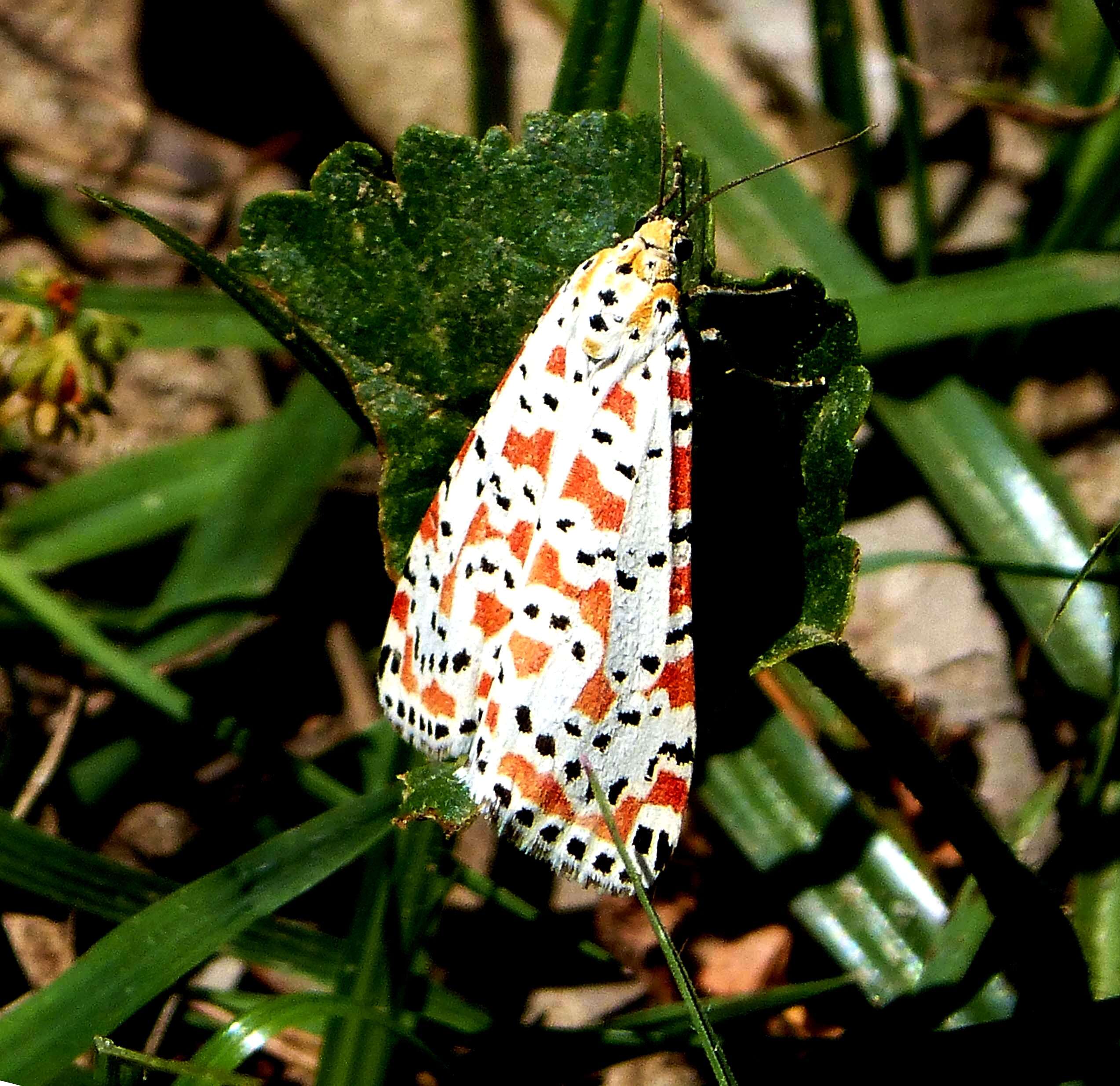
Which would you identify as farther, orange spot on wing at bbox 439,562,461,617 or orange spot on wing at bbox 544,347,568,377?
orange spot on wing at bbox 439,562,461,617

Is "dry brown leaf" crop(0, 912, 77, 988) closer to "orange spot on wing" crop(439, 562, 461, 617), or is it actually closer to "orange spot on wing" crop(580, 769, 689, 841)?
"orange spot on wing" crop(439, 562, 461, 617)

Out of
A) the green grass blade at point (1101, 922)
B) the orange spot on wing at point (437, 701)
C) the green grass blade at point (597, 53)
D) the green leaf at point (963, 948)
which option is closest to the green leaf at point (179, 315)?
the green grass blade at point (597, 53)

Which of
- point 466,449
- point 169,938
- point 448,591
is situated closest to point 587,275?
point 466,449

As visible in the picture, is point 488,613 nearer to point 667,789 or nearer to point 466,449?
point 466,449

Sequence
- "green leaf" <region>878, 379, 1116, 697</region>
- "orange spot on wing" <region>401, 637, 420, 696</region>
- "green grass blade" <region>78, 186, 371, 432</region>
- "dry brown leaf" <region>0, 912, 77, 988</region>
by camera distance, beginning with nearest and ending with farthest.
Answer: "green grass blade" <region>78, 186, 371, 432</region> < "orange spot on wing" <region>401, 637, 420, 696</region> < "dry brown leaf" <region>0, 912, 77, 988</region> < "green leaf" <region>878, 379, 1116, 697</region>

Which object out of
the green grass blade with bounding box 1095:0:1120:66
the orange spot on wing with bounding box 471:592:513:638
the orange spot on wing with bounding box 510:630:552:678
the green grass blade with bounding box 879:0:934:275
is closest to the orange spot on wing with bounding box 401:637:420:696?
the orange spot on wing with bounding box 471:592:513:638
